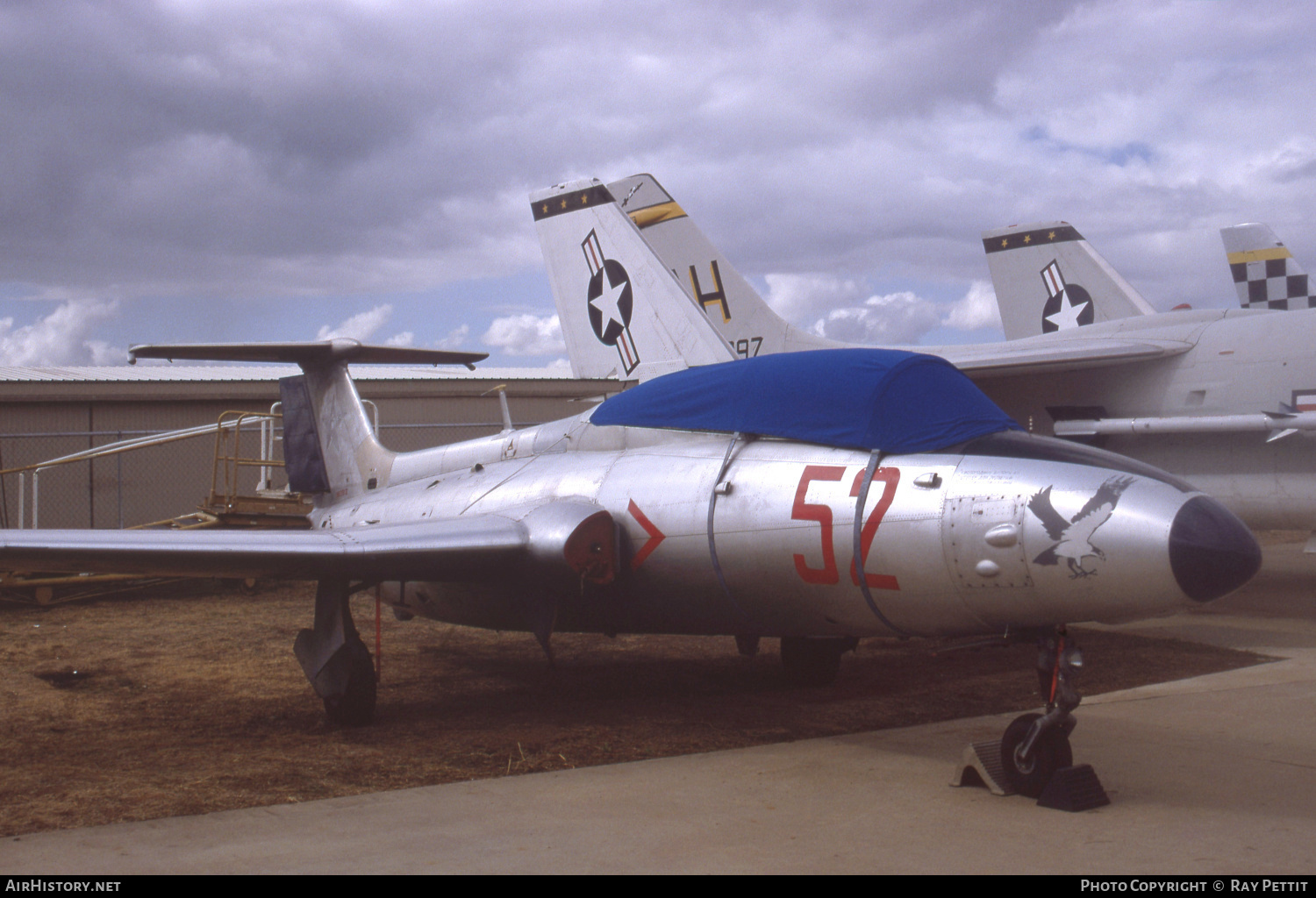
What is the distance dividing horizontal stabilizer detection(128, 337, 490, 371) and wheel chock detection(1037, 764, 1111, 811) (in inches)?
239

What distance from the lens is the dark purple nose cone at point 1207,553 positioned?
4.47 metres

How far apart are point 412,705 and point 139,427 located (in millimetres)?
11648

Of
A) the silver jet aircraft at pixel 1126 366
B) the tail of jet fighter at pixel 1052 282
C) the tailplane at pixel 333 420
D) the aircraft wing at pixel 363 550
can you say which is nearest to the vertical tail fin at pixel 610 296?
the silver jet aircraft at pixel 1126 366

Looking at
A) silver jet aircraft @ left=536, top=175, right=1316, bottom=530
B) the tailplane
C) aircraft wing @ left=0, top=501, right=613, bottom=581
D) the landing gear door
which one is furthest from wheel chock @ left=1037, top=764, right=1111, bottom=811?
silver jet aircraft @ left=536, top=175, right=1316, bottom=530

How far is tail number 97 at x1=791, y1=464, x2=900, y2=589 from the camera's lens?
17.2 feet

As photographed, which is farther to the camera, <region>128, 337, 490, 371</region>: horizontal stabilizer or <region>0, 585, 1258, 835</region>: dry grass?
<region>128, 337, 490, 371</region>: horizontal stabilizer

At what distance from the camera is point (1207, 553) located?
449 centimetres

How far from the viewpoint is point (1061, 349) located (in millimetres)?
12633

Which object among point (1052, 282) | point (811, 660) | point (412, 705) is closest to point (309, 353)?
point (412, 705)

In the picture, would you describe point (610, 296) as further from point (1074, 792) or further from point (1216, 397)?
point (1074, 792)

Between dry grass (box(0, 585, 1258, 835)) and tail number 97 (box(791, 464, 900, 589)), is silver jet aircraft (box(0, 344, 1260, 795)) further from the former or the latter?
dry grass (box(0, 585, 1258, 835))

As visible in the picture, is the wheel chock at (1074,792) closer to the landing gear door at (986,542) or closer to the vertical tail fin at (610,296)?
the landing gear door at (986,542)

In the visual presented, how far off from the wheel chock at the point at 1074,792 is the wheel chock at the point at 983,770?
22 centimetres

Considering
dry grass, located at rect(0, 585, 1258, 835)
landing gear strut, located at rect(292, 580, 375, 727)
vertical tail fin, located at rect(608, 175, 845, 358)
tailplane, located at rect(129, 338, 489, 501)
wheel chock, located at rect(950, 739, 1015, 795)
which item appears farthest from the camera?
vertical tail fin, located at rect(608, 175, 845, 358)
